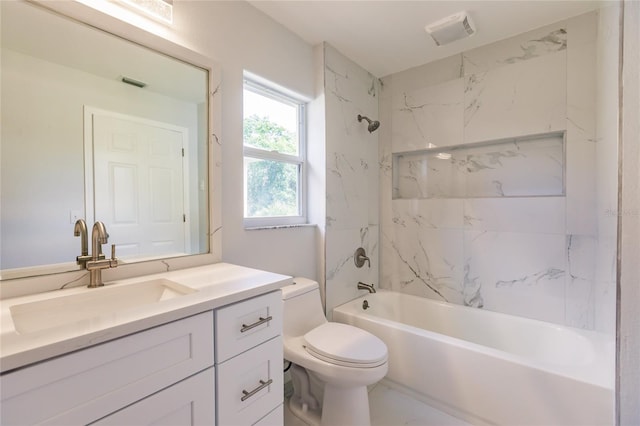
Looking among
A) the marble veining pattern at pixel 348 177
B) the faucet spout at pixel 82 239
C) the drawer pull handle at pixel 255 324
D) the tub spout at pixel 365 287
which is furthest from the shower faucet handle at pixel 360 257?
the faucet spout at pixel 82 239

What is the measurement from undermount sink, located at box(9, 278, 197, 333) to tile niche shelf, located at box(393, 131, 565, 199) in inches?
81.3

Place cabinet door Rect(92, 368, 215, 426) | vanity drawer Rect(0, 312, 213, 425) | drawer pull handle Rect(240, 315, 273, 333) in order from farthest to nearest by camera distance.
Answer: drawer pull handle Rect(240, 315, 273, 333)
cabinet door Rect(92, 368, 215, 426)
vanity drawer Rect(0, 312, 213, 425)

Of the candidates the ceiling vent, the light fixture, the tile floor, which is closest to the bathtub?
the tile floor

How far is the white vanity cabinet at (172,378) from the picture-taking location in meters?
0.57

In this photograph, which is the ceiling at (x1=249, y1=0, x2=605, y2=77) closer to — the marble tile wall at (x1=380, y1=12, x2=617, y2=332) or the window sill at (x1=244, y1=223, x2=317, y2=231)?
the marble tile wall at (x1=380, y1=12, x2=617, y2=332)

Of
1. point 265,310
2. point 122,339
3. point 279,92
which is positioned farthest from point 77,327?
point 279,92

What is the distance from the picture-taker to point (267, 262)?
1.74 metres

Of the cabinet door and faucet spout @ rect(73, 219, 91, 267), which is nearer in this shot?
the cabinet door

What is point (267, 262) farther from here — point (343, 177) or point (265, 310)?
point (343, 177)

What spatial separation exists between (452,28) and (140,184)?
2.06 metres

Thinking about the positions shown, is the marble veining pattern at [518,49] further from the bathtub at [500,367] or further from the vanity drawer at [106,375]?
the vanity drawer at [106,375]

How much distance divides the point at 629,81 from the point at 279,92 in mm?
1696

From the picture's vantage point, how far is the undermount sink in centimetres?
83

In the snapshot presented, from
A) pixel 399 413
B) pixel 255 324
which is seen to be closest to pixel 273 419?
pixel 255 324
